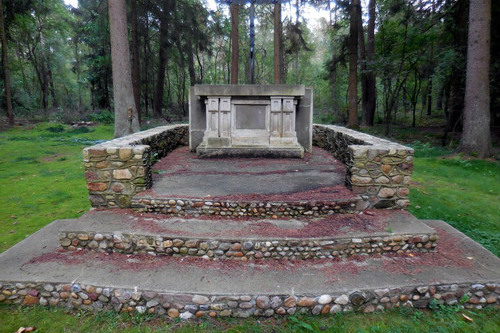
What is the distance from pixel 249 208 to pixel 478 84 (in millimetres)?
9031

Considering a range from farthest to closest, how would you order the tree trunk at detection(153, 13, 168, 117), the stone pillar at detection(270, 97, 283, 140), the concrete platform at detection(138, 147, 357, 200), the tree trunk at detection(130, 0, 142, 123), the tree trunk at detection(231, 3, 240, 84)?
the tree trunk at detection(153, 13, 168, 117) < the tree trunk at detection(231, 3, 240, 84) < the tree trunk at detection(130, 0, 142, 123) < the stone pillar at detection(270, 97, 283, 140) < the concrete platform at detection(138, 147, 357, 200)

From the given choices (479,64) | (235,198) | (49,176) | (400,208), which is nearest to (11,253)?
(235,198)

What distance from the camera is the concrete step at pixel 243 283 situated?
9.89ft

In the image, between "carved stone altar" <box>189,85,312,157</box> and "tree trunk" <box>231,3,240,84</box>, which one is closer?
"carved stone altar" <box>189,85,312,157</box>

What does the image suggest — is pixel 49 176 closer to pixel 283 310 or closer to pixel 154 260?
pixel 154 260

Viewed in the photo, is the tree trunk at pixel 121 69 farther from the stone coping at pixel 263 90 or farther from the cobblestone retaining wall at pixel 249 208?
the cobblestone retaining wall at pixel 249 208

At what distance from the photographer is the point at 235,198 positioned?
4.43 meters

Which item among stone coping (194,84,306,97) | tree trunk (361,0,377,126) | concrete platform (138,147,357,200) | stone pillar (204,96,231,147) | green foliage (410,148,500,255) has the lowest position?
green foliage (410,148,500,255)

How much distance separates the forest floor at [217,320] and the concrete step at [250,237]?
2.68 feet

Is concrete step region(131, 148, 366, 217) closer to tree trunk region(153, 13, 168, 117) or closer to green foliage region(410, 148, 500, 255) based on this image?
green foliage region(410, 148, 500, 255)

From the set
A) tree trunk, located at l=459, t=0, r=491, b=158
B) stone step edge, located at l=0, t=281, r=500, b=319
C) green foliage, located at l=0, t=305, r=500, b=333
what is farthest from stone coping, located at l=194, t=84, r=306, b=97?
tree trunk, located at l=459, t=0, r=491, b=158

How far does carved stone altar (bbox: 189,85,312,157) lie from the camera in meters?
7.31

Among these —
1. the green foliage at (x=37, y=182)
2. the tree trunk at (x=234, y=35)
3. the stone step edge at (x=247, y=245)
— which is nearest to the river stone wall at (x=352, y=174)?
the stone step edge at (x=247, y=245)

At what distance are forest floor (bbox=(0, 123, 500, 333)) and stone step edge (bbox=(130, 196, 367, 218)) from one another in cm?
157
